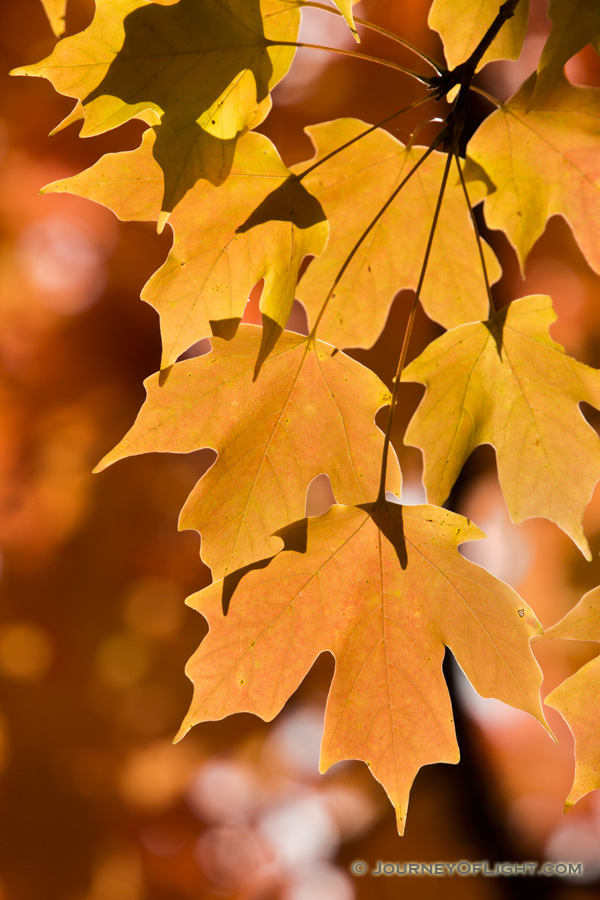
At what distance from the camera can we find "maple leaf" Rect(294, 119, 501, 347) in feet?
2.43

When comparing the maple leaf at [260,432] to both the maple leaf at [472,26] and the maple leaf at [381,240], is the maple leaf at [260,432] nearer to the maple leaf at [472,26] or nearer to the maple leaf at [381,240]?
the maple leaf at [381,240]

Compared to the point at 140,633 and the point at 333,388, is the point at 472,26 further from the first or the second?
the point at 140,633

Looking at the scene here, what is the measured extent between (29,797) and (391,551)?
2.43m

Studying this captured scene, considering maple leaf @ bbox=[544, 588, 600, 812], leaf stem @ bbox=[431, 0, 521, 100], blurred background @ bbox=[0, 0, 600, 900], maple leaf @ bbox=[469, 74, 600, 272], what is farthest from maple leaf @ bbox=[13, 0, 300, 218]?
blurred background @ bbox=[0, 0, 600, 900]

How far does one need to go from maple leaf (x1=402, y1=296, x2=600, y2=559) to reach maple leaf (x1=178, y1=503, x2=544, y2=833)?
75 millimetres

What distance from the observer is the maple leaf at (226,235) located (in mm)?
547

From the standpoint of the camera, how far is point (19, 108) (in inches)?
96.4

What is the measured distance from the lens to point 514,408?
2.19 feet

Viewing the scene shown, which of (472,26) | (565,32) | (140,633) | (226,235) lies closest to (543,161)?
(472,26)

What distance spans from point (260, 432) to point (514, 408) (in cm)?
28

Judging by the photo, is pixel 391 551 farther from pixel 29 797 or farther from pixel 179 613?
pixel 29 797

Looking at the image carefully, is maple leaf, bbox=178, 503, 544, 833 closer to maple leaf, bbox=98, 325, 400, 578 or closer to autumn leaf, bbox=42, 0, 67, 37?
maple leaf, bbox=98, 325, 400, 578

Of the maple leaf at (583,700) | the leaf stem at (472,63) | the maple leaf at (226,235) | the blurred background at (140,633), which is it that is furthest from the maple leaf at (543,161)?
the blurred background at (140,633)

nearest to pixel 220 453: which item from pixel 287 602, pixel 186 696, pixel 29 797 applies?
pixel 287 602
